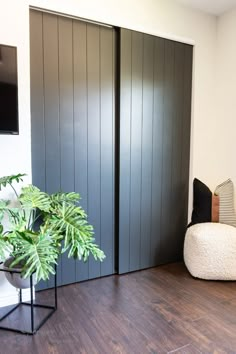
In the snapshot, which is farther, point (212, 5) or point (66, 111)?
point (212, 5)

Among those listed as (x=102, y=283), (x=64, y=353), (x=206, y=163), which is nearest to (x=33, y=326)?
(x=64, y=353)

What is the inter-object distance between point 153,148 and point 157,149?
0.16 feet

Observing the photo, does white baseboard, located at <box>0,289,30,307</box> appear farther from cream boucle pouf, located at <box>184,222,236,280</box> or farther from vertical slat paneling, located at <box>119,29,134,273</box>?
cream boucle pouf, located at <box>184,222,236,280</box>

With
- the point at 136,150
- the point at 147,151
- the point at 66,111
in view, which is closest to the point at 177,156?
the point at 147,151

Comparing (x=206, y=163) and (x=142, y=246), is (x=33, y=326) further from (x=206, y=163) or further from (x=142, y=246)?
(x=206, y=163)

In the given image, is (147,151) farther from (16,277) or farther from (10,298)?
(10,298)

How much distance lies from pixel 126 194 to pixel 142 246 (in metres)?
0.56

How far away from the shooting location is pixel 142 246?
9.05 feet

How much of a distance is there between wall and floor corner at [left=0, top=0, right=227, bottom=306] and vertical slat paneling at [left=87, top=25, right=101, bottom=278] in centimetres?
22

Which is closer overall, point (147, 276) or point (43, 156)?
point (43, 156)

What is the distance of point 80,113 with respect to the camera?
2.36m

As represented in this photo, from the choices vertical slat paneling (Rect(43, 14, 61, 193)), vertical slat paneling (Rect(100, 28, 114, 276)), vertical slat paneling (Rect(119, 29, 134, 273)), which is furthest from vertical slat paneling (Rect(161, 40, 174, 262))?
vertical slat paneling (Rect(43, 14, 61, 193))

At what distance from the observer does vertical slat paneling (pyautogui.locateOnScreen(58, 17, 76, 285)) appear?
2.24m

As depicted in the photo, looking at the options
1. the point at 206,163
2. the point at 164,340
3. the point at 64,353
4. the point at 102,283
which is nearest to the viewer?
the point at 64,353
